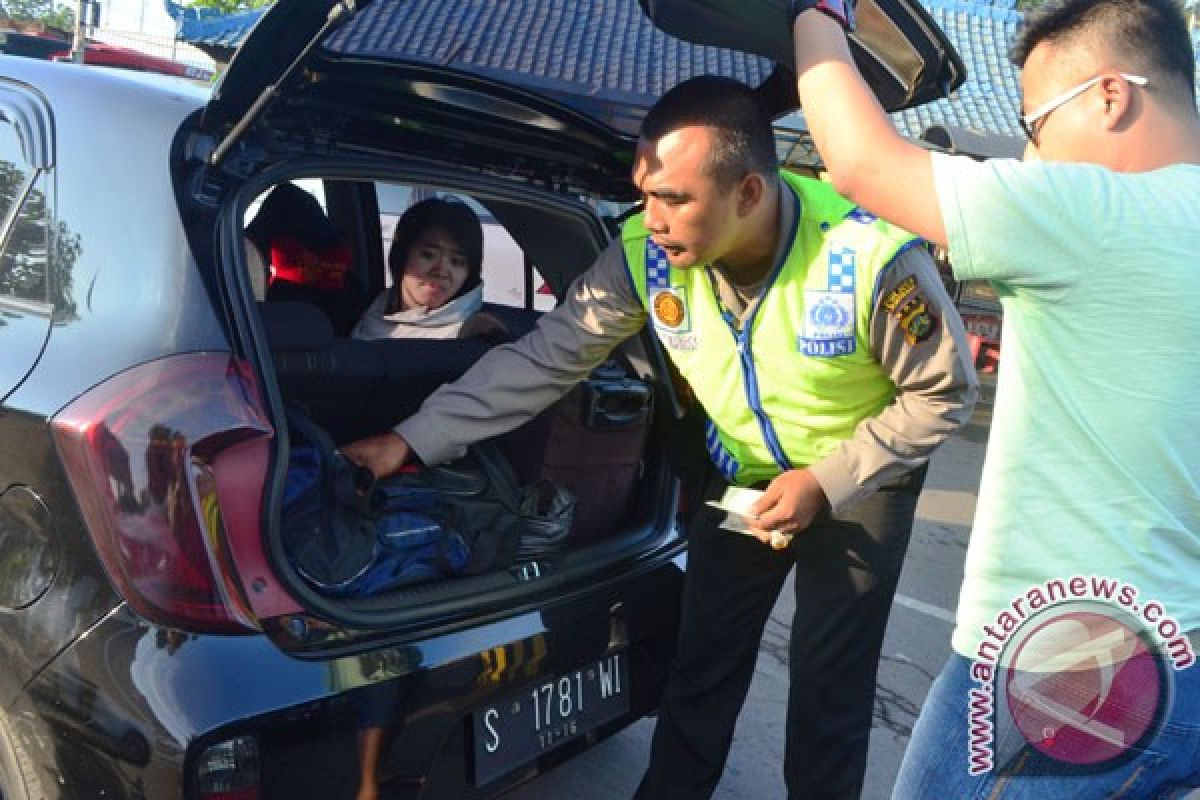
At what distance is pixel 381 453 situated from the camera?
6.87 ft

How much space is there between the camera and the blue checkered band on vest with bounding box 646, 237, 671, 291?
215 cm

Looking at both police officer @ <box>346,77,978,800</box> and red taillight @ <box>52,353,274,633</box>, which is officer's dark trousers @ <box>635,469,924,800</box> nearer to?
police officer @ <box>346,77,978,800</box>

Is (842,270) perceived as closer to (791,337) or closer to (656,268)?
(791,337)

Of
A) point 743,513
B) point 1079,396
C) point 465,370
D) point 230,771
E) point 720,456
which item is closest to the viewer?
point 1079,396

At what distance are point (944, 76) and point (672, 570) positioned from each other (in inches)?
46.3

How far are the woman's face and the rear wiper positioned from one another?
1063 millimetres

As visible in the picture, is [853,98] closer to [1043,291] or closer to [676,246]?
[1043,291]

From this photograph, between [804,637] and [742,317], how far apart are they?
2.13 ft

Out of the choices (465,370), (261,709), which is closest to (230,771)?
(261,709)

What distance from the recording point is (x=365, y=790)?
1685mm

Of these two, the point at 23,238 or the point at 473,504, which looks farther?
the point at 473,504

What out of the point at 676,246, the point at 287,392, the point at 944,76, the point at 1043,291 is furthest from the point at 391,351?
the point at 1043,291

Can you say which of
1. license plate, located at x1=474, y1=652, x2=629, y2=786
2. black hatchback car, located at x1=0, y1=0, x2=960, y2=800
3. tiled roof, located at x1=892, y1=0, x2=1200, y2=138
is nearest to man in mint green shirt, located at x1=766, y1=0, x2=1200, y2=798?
black hatchback car, located at x1=0, y1=0, x2=960, y2=800

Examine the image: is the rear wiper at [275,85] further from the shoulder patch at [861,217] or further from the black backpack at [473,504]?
the shoulder patch at [861,217]
